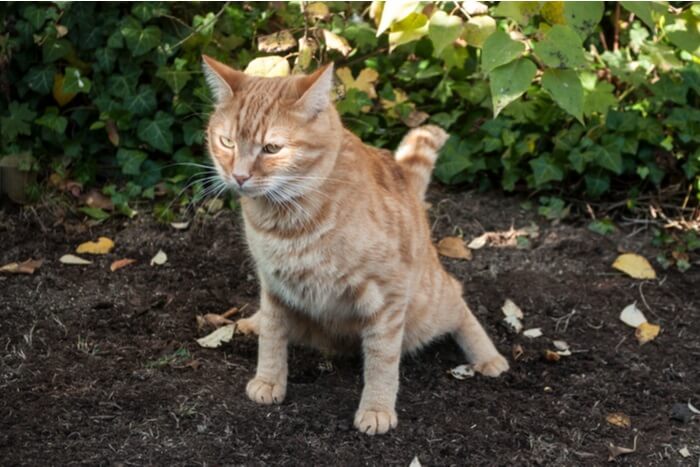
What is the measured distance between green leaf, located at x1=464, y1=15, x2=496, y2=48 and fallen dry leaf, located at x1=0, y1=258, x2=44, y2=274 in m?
2.34

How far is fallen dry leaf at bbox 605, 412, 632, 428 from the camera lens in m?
3.73

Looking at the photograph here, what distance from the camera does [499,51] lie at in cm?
379

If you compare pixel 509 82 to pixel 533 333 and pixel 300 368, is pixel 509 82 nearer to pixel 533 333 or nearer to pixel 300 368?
pixel 533 333

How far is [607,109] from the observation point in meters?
5.27

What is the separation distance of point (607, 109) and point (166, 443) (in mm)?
3168

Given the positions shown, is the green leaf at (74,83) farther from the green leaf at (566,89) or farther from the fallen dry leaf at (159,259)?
the green leaf at (566,89)

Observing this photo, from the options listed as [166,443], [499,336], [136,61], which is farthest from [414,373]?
[136,61]

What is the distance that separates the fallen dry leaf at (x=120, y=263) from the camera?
473 centimetres

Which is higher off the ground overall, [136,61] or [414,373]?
[136,61]

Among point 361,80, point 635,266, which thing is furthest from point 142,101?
point 635,266

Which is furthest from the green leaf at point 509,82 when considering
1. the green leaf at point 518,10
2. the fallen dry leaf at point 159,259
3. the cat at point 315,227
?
the fallen dry leaf at point 159,259

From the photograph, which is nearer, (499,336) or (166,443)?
(166,443)

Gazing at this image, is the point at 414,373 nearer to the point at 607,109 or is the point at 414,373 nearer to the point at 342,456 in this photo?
the point at 342,456

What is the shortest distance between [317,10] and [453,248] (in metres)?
1.44
